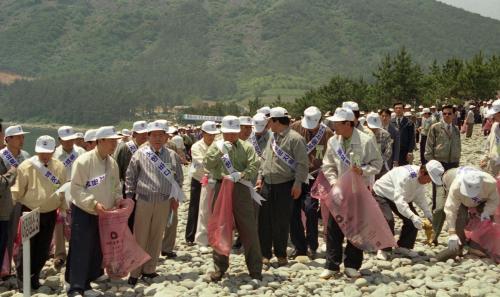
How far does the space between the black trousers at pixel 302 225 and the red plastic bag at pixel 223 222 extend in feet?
4.72

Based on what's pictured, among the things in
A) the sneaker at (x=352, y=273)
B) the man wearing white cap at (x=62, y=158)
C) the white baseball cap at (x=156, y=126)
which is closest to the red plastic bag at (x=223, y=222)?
the white baseball cap at (x=156, y=126)

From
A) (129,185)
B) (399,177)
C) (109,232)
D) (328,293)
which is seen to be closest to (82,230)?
(109,232)

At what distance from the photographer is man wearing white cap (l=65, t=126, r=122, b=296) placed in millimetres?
6789

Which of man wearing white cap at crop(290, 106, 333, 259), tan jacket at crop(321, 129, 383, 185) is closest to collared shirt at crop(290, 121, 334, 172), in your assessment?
man wearing white cap at crop(290, 106, 333, 259)

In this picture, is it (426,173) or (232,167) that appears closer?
(232,167)

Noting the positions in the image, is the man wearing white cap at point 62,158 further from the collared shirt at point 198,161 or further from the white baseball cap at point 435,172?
the white baseball cap at point 435,172

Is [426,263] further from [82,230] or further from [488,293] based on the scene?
[82,230]

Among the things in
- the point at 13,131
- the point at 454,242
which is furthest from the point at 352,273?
the point at 13,131

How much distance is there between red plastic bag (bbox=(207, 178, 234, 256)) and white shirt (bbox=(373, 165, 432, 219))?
8.25 ft

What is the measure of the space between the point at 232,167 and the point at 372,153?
1850 millimetres

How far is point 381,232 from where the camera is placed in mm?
7457

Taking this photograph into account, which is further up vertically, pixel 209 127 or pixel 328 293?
pixel 209 127

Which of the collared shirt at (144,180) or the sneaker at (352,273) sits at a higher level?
the collared shirt at (144,180)

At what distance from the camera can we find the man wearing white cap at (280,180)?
7.91 meters
